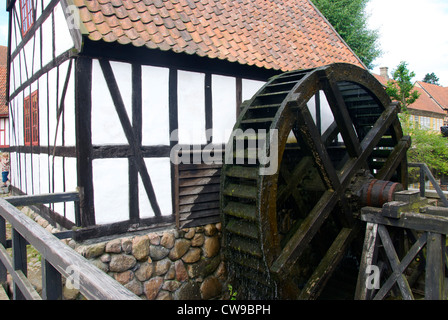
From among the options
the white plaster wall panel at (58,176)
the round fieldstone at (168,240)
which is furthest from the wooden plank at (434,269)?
the white plaster wall panel at (58,176)

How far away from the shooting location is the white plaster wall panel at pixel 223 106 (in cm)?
560

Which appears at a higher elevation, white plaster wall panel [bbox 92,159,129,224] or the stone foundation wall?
white plaster wall panel [bbox 92,159,129,224]

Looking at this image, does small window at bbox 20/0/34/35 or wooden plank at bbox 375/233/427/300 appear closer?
wooden plank at bbox 375/233/427/300

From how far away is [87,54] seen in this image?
173 inches

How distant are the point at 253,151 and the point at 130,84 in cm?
187

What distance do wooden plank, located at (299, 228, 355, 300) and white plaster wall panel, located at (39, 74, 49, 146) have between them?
4.77 meters

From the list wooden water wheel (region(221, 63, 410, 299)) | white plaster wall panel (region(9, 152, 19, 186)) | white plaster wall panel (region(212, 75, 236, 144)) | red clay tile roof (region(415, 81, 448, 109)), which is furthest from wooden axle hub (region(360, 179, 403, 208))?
red clay tile roof (region(415, 81, 448, 109))

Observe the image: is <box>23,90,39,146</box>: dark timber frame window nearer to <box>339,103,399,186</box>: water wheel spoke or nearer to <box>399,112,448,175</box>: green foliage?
<box>339,103,399,186</box>: water wheel spoke

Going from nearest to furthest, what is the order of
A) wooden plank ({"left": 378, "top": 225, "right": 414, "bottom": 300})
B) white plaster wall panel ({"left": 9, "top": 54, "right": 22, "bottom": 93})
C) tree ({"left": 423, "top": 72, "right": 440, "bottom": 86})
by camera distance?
wooden plank ({"left": 378, "top": 225, "right": 414, "bottom": 300}) < white plaster wall panel ({"left": 9, "top": 54, "right": 22, "bottom": 93}) < tree ({"left": 423, "top": 72, "right": 440, "bottom": 86})

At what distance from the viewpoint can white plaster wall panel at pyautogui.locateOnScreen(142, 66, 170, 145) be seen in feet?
15.9

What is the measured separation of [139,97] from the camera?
4789mm

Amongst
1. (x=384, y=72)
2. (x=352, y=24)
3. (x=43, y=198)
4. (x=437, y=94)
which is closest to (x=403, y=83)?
(x=352, y=24)

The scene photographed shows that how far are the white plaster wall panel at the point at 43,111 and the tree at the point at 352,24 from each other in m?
12.0

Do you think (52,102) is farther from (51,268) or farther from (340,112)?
(340,112)
